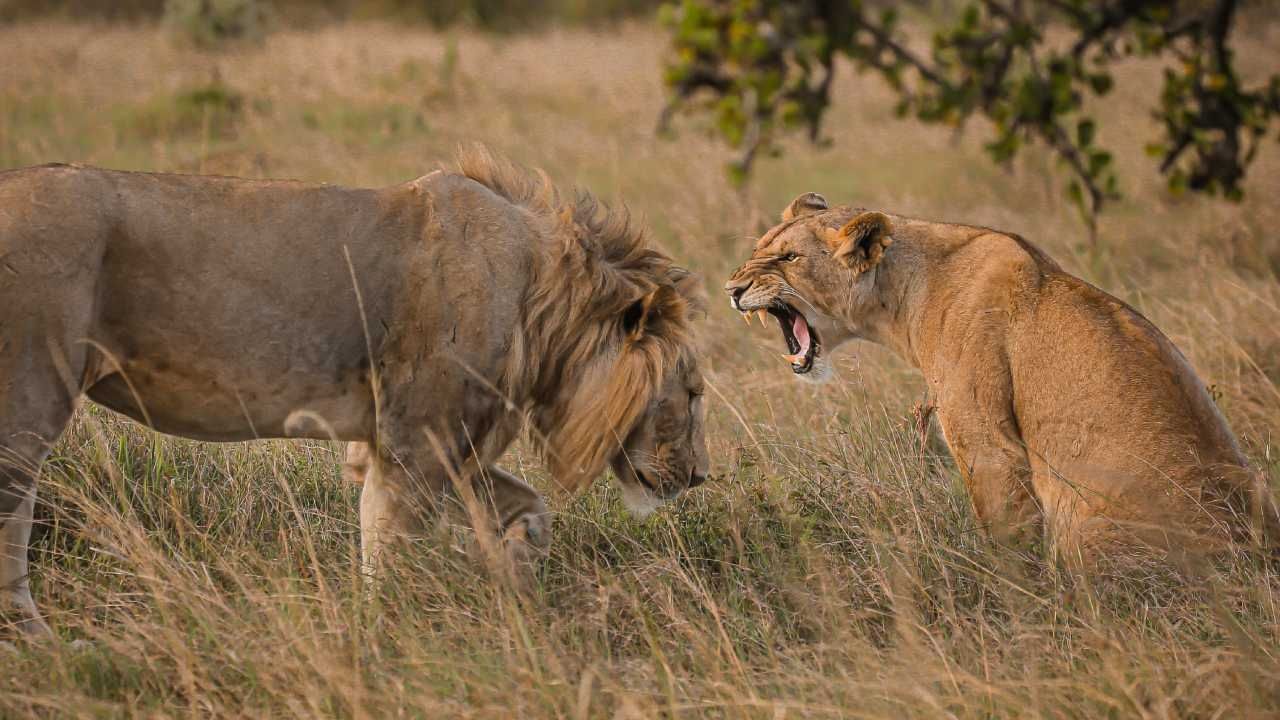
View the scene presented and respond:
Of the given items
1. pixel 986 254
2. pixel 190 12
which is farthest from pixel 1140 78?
pixel 986 254

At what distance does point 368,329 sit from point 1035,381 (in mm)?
1949

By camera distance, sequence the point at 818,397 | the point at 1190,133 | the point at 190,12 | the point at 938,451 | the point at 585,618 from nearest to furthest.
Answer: the point at 585,618
the point at 938,451
the point at 818,397
the point at 1190,133
the point at 190,12

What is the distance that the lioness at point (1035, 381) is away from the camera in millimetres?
3648

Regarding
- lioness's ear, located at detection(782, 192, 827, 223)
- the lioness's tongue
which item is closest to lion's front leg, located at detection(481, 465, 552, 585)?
the lioness's tongue

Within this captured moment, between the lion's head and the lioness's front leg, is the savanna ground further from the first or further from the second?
the lion's head

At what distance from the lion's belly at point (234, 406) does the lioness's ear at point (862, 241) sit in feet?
5.33

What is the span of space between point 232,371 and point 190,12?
16000 millimetres

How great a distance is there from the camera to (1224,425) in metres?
3.81

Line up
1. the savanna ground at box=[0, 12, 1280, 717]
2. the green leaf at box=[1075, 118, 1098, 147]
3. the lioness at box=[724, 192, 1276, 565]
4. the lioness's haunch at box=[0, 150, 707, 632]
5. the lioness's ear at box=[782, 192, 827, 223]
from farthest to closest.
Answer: the green leaf at box=[1075, 118, 1098, 147]
the lioness's ear at box=[782, 192, 827, 223]
the lioness at box=[724, 192, 1276, 565]
the lioness's haunch at box=[0, 150, 707, 632]
the savanna ground at box=[0, 12, 1280, 717]

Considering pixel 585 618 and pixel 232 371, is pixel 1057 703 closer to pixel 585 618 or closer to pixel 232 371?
pixel 585 618

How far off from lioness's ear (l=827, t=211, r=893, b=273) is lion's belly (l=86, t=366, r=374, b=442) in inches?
64.0

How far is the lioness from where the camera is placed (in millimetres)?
3648

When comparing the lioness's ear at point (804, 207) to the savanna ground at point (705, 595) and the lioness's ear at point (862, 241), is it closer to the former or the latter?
the lioness's ear at point (862, 241)

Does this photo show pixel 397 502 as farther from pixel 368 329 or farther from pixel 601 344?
pixel 601 344
